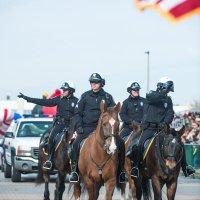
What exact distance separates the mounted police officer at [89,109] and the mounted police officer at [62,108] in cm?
233

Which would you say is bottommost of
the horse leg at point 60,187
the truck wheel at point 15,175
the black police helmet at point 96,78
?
the truck wheel at point 15,175

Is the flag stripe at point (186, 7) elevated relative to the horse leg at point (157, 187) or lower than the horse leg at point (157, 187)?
elevated

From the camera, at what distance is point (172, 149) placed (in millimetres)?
11672

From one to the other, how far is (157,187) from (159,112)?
1389 mm

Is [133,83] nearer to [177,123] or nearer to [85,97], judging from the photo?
[85,97]

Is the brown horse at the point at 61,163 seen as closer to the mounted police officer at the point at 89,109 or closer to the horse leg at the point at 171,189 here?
the mounted police officer at the point at 89,109

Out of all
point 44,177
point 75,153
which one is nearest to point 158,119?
point 75,153

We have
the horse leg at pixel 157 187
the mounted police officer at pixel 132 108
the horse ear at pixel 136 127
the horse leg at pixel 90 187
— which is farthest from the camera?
the mounted police officer at pixel 132 108

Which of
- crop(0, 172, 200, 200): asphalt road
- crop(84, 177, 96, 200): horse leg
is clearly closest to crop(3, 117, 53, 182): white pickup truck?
crop(0, 172, 200, 200): asphalt road

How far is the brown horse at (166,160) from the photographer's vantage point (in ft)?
38.5

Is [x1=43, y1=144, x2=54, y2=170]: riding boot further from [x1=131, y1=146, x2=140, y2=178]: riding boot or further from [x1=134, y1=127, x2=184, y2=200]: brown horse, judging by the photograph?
[x1=134, y1=127, x2=184, y2=200]: brown horse

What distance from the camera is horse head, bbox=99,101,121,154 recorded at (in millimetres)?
10516

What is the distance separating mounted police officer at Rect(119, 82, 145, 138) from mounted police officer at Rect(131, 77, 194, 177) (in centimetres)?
253

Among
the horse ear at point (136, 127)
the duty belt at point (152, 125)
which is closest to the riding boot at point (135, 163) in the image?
the horse ear at point (136, 127)
